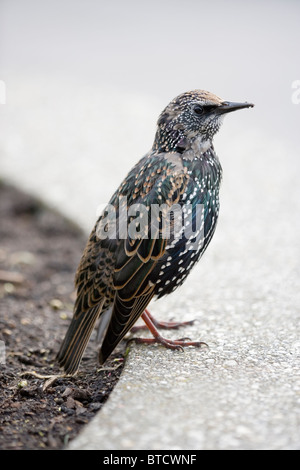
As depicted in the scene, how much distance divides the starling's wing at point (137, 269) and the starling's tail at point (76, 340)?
213 millimetres

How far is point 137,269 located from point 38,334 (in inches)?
49.5

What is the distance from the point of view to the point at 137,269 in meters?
3.93

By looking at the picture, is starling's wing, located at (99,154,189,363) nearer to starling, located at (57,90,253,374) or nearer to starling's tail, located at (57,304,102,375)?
starling, located at (57,90,253,374)

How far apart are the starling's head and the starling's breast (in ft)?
0.47

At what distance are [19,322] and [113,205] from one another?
52.9 inches

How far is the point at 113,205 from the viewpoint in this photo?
416 cm

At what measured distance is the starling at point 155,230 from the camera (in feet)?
12.9

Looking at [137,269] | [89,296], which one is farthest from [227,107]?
[89,296]

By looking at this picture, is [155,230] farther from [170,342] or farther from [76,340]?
[76,340]

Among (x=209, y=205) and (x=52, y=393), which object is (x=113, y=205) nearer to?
(x=209, y=205)

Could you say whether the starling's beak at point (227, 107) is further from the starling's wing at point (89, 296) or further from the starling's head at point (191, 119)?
the starling's wing at point (89, 296)

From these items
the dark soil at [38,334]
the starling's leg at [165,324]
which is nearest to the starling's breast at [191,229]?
the starling's leg at [165,324]

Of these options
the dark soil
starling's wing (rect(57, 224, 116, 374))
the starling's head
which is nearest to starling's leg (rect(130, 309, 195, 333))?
the dark soil

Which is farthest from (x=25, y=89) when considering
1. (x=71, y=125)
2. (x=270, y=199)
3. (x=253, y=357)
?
(x=253, y=357)
